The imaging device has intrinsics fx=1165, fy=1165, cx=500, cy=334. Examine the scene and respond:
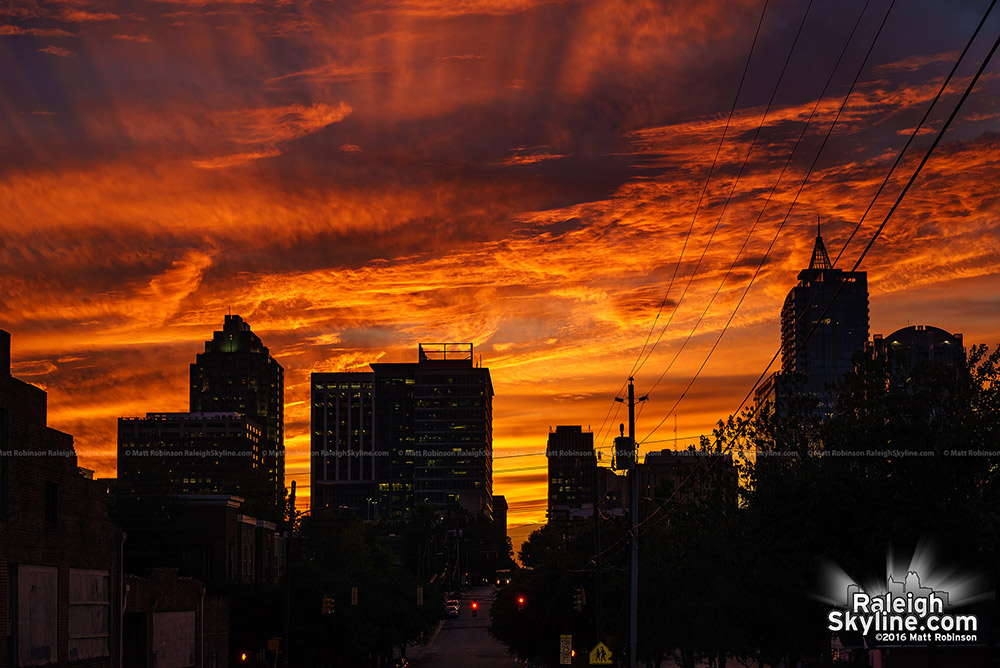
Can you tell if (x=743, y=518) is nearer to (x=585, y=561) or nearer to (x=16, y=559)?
(x=16, y=559)

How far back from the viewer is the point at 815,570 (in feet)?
106

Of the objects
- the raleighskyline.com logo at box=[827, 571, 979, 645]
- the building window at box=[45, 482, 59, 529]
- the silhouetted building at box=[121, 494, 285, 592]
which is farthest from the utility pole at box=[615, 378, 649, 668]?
the silhouetted building at box=[121, 494, 285, 592]

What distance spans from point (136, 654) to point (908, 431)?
32.5 meters

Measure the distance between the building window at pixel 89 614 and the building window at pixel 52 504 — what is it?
2180 mm

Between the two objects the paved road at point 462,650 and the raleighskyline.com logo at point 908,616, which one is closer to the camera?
the raleighskyline.com logo at point 908,616

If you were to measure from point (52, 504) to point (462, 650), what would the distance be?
81104mm

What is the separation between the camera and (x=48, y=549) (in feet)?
125

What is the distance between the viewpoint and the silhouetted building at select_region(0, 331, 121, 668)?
3534cm

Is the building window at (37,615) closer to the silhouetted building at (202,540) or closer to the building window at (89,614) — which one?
the building window at (89,614)

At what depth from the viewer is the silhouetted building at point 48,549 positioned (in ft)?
116

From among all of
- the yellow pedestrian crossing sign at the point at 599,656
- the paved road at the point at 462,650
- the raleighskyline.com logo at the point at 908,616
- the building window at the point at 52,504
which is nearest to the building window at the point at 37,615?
the building window at the point at 52,504

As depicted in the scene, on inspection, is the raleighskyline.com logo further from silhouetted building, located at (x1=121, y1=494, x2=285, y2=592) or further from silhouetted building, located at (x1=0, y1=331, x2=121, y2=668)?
silhouetted building, located at (x1=121, y1=494, x2=285, y2=592)

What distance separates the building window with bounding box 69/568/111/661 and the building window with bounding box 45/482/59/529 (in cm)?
218

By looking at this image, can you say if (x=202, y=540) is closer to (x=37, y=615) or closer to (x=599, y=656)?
(x=599, y=656)
